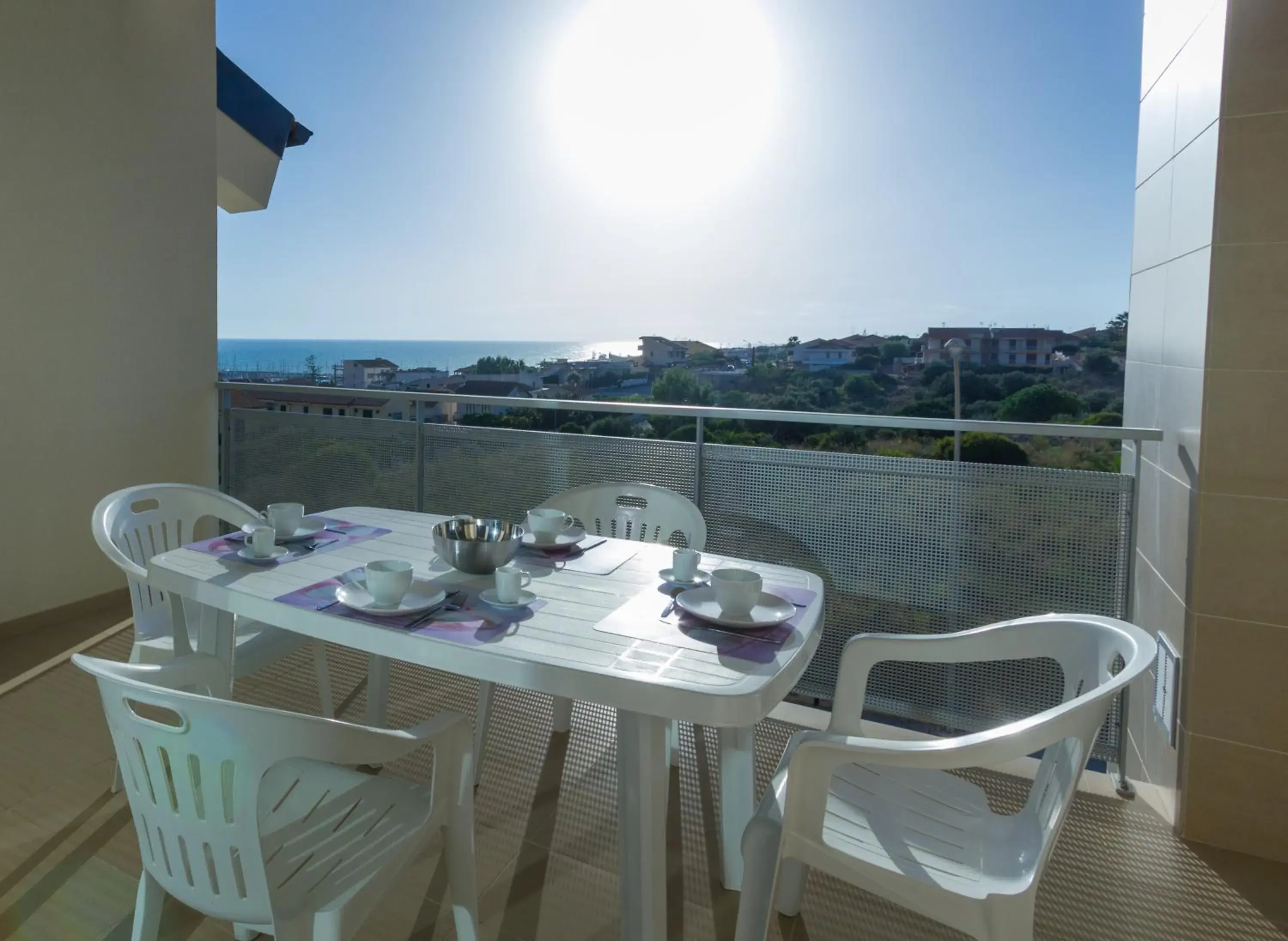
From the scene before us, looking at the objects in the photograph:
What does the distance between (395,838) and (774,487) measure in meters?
1.91

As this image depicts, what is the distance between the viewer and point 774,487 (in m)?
2.86

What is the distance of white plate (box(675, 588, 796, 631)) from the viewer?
1427 mm

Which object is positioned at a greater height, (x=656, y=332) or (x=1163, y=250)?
(x=656, y=332)

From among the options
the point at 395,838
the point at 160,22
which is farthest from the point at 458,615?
the point at 160,22

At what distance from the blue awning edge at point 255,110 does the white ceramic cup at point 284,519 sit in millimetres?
4013

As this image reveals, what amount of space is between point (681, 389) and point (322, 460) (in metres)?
11.8

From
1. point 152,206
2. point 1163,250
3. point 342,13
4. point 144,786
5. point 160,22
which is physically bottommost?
point 144,786

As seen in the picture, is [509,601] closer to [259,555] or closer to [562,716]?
[259,555]

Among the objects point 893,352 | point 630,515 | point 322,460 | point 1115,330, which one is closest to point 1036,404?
point 1115,330

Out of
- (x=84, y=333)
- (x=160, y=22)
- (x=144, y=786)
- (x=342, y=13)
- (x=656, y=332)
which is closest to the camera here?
(x=144, y=786)

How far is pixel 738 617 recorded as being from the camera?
4.77ft

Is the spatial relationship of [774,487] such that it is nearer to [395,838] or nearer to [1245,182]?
[1245,182]

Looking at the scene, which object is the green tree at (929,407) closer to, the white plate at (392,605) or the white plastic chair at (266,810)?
the white plate at (392,605)

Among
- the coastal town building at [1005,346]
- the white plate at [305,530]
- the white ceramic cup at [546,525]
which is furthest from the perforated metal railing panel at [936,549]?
the coastal town building at [1005,346]
